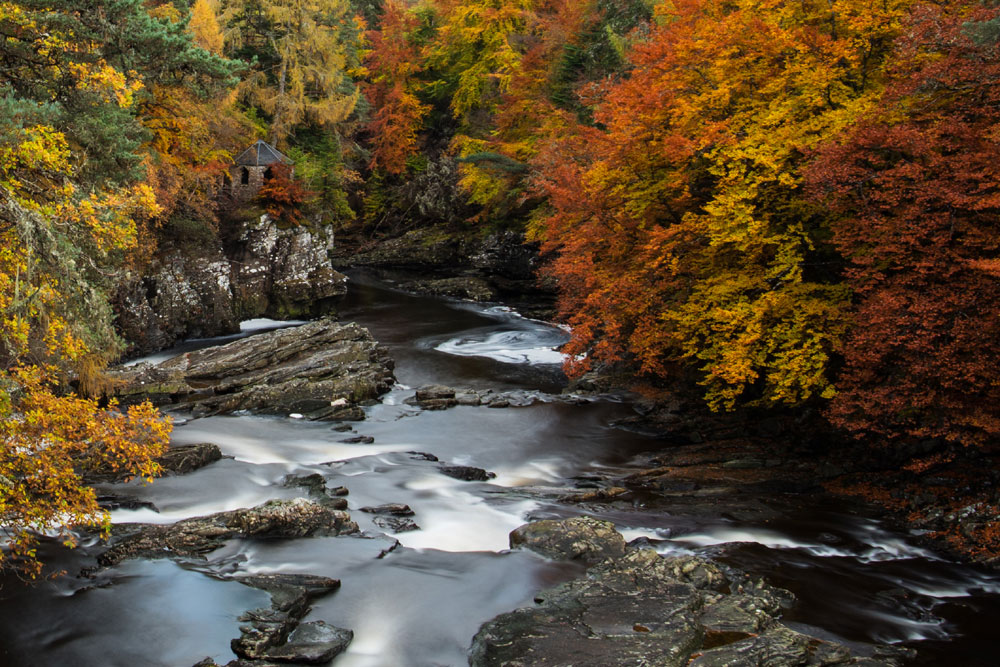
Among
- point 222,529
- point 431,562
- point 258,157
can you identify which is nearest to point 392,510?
point 431,562

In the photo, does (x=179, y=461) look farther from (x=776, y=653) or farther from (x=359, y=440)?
(x=776, y=653)

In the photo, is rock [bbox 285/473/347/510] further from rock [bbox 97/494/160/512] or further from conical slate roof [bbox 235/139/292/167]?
conical slate roof [bbox 235/139/292/167]

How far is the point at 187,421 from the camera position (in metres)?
15.4

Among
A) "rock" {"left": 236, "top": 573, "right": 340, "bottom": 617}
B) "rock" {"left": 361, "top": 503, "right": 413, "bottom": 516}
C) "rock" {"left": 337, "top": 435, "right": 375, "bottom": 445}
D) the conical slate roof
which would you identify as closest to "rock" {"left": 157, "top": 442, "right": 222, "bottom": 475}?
"rock" {"left": 337, "top": 435, "right": 375, "bottom": 445}

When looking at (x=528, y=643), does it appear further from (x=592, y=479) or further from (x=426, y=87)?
(x=426, y=87)

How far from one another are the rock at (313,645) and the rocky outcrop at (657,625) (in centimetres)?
136

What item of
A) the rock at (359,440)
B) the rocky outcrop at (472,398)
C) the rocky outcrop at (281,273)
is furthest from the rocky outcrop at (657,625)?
the rocky outcrop at (281,273)

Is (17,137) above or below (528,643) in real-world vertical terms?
above

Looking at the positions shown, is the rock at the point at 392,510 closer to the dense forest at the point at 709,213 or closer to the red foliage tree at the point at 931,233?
the dense forest at the point at 709,213

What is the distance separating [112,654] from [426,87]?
4215cm

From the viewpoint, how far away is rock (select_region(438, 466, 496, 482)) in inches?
508

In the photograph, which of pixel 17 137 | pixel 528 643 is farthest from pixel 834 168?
pixel 17 137

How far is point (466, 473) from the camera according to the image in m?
12.9

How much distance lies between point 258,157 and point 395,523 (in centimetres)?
2216
